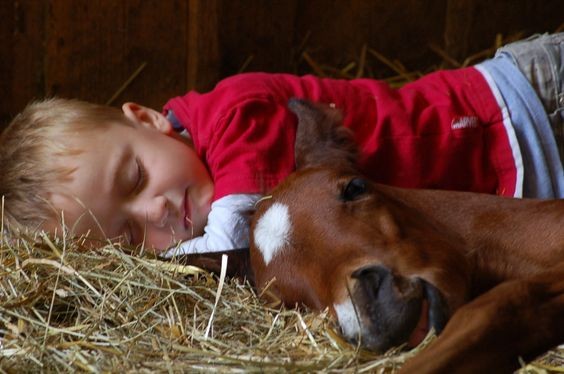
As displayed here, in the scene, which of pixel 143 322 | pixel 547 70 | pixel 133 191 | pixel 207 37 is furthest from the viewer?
pixel 207 37

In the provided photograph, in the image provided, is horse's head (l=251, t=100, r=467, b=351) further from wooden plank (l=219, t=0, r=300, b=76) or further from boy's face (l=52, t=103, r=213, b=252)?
wooden plank (l=219, t=0, r=300, b=76)

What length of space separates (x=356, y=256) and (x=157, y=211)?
113 cm

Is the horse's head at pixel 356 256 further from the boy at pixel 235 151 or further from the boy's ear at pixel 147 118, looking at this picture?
the boy's ear at pixel 147 118

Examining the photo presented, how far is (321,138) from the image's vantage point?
310cm

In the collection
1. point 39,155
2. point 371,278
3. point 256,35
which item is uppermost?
point 371,278

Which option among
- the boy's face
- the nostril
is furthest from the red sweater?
the nostril

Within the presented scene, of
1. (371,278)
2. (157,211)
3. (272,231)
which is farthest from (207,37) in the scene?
(371,278)

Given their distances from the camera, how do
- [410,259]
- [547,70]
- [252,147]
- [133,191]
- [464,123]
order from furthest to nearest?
[547,70] → [464,123] → [133,191] → [252,147] → [410,259]

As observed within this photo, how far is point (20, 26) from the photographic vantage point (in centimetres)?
468

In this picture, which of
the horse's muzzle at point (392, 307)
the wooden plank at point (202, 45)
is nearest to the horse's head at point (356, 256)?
the horse's muzzle at point (392, 307)

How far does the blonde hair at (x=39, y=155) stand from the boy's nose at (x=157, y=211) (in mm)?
309

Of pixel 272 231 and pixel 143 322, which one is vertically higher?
pixel 272 231

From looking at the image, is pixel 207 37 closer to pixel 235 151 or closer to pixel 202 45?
pixel 202 45

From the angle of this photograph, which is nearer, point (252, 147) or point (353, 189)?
point (353, 189)
